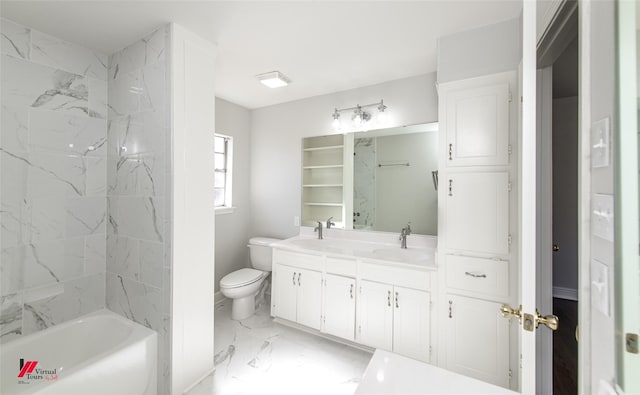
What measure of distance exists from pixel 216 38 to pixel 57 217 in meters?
1.71

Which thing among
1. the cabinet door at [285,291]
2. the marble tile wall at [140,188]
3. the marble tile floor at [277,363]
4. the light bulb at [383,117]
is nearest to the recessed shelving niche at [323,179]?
the light bulb at [383,117]

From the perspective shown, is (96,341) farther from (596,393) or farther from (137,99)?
(596,393)

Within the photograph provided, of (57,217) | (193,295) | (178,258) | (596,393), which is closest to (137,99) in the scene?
(57,217)

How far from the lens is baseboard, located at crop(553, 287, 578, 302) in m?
3.35

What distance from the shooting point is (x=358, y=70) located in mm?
2389

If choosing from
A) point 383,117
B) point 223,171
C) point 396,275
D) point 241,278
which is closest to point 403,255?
point 396,275

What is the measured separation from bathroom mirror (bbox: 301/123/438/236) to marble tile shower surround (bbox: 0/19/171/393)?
164 cm

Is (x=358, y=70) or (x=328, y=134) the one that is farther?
(x=328, y=134)

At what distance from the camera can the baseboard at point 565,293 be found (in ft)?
11.0

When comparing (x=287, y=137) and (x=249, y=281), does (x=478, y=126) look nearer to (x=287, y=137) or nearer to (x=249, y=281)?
(x=287, y=137)

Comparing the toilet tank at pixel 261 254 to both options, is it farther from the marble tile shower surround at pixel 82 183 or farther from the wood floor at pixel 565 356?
the wood floor at pixel 565 356

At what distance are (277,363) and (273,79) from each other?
2.43 metres

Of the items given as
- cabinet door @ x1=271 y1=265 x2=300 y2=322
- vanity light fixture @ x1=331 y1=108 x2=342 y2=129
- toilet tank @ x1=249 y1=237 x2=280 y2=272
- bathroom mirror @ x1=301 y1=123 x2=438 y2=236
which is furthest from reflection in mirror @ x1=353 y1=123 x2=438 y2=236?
toilet tank @ x1=249 y1=237 x2=280 y2=272

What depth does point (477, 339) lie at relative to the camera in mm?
1750
